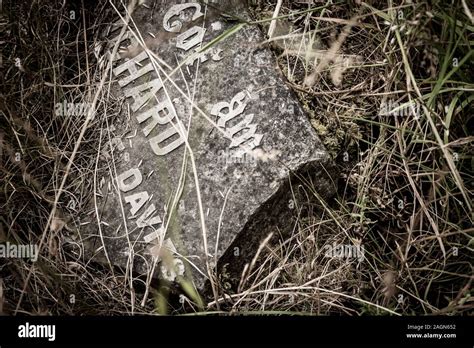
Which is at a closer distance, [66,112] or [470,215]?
[470,215]

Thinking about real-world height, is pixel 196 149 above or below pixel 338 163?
above

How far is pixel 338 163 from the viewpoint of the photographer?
1487mm

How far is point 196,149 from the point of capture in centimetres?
143

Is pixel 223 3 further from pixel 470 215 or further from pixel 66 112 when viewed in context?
pixel 470 215

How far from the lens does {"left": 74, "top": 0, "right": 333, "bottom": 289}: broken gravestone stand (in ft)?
4.54

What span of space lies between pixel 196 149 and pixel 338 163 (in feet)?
1.38

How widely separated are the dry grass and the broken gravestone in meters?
0.07

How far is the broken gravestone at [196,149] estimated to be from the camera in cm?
138

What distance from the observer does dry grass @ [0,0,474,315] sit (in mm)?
1411

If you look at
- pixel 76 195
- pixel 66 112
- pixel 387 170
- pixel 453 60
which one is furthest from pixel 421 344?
pixel 66 112

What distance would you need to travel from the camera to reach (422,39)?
1392 mm

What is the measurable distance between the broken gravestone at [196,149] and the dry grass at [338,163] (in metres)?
0.07

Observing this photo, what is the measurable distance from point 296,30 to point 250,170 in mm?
467

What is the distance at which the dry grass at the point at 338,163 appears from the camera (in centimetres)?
141
